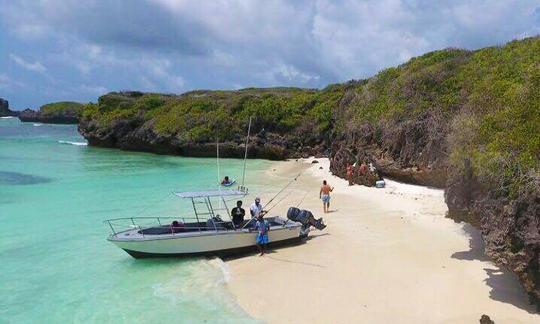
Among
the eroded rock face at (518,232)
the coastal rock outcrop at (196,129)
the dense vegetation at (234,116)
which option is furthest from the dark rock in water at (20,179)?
the eroded rock face at (518,232)

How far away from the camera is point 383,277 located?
13625 millimetres

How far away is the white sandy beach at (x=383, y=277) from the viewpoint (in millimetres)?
11422

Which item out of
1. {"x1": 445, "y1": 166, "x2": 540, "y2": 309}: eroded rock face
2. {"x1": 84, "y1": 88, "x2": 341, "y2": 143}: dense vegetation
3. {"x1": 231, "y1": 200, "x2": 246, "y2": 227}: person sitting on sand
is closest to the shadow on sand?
{"x1": 445, "y1": 166, "x2": 540, "y2": 309}: eroded rock face

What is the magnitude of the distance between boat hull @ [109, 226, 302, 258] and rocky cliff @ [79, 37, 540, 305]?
671 cm

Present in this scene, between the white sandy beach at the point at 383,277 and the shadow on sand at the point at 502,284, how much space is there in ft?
0.07

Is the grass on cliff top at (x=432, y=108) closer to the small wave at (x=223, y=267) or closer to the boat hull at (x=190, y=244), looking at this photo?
the boat hull at (x=190, y=244)

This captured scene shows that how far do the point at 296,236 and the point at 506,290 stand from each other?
7260mm

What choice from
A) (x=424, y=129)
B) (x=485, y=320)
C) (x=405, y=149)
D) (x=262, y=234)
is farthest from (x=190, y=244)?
(x=424, y=129)

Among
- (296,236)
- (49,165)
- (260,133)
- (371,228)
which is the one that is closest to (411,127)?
(371,228)

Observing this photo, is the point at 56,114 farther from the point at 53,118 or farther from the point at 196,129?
the point at 196,129

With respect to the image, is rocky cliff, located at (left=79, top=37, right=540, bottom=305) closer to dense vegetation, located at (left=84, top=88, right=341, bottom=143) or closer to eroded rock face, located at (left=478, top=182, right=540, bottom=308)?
eroded rock face, located at (left=478, top=182, right=540, bottom=308)

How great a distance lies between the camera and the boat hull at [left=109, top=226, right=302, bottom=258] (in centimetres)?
1569

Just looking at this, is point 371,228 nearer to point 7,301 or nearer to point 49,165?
point 7,301

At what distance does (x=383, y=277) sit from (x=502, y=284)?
116 inches
